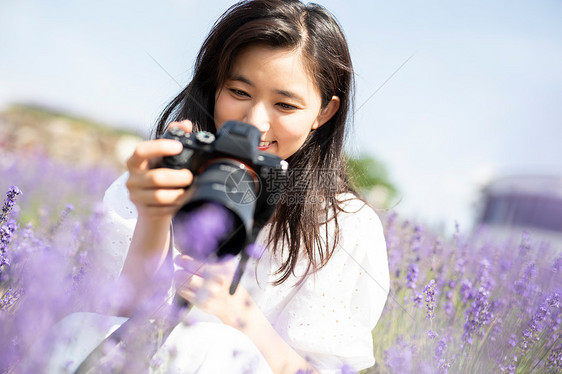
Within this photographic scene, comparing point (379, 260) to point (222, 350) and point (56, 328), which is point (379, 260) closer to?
point (222, 350)

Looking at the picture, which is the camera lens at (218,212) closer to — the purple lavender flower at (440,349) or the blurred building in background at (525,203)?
the purple lavender flower at (440,349)

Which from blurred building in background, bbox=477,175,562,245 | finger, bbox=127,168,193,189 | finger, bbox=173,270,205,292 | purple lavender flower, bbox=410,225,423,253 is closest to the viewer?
finger, bbox=127,168,193,189

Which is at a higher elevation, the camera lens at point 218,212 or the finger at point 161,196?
the camera lens at point 218,212

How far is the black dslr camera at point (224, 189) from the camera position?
0.82 metres

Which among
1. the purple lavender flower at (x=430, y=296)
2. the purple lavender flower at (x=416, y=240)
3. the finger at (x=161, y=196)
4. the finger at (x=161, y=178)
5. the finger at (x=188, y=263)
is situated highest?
the finger at (x=161, y=178)

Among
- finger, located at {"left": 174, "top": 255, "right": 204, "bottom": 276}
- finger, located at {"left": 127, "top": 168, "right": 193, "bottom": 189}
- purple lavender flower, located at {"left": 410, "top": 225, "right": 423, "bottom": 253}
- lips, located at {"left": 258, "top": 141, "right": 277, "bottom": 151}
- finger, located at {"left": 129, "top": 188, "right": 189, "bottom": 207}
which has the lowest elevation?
purple lavender flower, located at {"left": 410, "top": 225, "right": 423, "bottom": 253}

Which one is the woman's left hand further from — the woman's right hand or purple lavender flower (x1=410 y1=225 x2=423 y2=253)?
purple lavender flower (x1=410 y1=225 x2=423 y2=253)

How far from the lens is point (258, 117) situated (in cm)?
135

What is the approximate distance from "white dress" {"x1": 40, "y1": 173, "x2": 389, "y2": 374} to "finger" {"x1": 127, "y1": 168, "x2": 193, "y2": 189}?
0.50 m

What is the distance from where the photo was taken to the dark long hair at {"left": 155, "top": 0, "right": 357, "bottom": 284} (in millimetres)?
1479

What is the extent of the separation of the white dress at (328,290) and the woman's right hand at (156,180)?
18.2 inches

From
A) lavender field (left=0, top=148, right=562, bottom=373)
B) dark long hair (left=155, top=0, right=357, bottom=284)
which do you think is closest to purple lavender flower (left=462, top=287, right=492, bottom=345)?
lavender field (left=0, top=148, right=562, bottom=373)

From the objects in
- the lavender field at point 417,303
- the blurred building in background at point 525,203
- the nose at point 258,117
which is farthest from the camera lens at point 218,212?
the blurred building in background at point 525,203

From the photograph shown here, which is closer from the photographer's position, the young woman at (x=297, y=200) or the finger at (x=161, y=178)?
the finger at (x=161, y=178)
